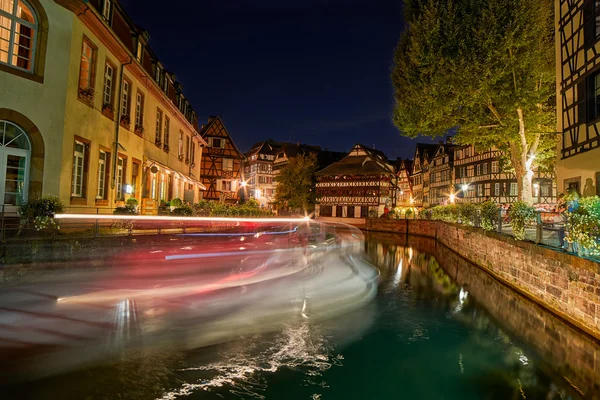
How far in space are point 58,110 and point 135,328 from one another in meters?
8.56

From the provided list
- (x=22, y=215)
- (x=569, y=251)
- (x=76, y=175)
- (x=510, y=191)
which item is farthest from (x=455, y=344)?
(x=510, y=191)

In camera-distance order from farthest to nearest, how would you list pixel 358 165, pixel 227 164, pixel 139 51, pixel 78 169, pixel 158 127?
pixel 358 165, pixel 227 164, pixel 158 127, pixel 139 51, pixel 78 169

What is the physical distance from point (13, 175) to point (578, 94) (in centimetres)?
2128

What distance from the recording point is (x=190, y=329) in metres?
7.20

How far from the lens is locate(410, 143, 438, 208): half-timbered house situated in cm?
6266

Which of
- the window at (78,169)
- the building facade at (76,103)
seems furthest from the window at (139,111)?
the window at (78,169)

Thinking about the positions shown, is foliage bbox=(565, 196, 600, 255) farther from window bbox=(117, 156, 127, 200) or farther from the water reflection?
window bbox=(117, 156, 127, 200)

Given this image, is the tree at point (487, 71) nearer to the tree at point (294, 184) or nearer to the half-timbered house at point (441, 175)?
the half-timbered house at point (441, 175)

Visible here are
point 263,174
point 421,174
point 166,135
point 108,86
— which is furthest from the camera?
point 263,174

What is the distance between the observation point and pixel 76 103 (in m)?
12.6

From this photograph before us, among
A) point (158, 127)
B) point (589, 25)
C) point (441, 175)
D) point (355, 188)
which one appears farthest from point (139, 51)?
point (441, 175)

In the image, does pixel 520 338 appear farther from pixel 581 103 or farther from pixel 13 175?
pixel 13 175

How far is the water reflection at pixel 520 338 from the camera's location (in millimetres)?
5895

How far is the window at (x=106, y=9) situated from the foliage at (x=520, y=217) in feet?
54.5
